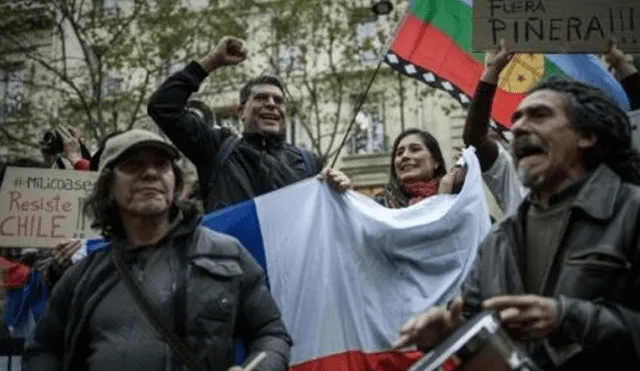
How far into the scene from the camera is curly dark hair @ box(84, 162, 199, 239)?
3211 mm

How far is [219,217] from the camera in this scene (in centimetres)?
421

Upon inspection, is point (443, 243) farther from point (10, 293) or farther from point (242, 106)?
point (10, 293)

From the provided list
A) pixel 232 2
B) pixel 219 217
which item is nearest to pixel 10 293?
pixel 219 217

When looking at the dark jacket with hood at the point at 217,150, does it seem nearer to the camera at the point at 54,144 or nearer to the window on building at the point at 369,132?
the camera at the point at 54,144

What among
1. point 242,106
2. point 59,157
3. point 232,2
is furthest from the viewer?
point 232,2

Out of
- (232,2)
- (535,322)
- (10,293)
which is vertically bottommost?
(10,293)

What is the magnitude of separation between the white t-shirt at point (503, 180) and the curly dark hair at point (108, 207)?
2006 mm

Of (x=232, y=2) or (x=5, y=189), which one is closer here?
(x=5, y=189)

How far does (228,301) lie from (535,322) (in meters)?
1.16

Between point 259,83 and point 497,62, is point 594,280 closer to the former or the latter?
point 497,62

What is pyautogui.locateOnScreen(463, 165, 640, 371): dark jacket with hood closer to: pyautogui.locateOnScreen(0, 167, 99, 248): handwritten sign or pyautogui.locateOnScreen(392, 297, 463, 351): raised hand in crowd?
pyautogui.locateOnScreen(392, 297, 463, 351): raised hand in crowd

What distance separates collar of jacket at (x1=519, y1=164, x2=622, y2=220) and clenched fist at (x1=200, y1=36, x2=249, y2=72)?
2.13 m

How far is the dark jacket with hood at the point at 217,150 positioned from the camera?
13.7ft

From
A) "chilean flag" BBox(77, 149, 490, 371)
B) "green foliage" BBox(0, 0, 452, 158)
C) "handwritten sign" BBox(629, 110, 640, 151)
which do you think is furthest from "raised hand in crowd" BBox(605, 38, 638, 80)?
"green foliage" BBox(0, 0, 452, 158)
